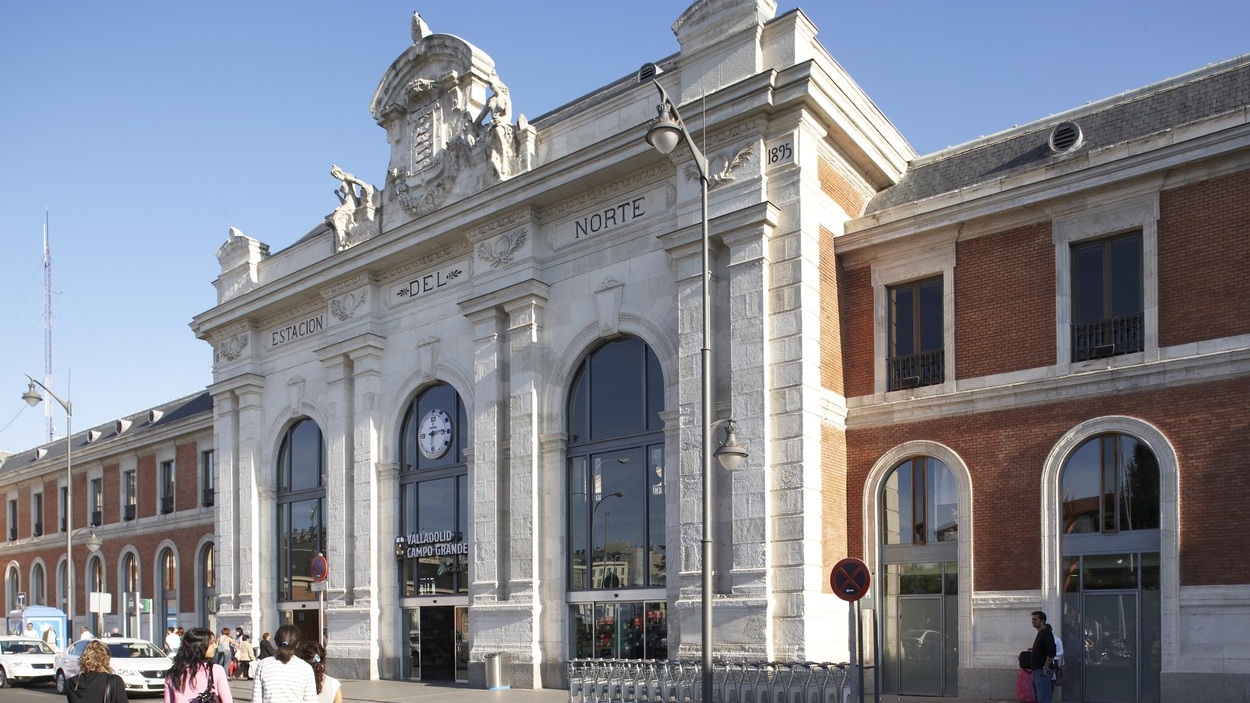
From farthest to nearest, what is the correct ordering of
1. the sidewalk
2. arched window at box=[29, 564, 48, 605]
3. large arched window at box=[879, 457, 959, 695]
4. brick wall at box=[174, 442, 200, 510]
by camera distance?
arched window at box=[29, 564, 48, 605]
brick wall at box=[174, 442, 200, 510]
large arched window at box=[879, 457, 959, 695]
the sidewalk

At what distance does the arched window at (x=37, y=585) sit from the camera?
52.8 m

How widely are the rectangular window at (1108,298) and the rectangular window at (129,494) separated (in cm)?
3854

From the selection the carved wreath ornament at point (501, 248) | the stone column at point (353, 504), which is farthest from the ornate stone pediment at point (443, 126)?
the stone column at point (353, 504)

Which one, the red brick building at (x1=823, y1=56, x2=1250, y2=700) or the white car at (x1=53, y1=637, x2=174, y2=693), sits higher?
the red brick building at (x1=823, y1=56, x2=1250, y2=700)

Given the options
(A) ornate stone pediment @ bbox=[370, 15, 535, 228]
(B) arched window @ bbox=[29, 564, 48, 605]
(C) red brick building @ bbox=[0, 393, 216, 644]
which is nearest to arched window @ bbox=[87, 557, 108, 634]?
(C) red brick building @ bbox=[0, 393, 216, 644]

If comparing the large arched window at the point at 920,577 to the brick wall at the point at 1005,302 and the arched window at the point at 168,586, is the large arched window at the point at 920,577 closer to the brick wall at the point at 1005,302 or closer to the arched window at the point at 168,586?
the brick wall at the point at 1005,302

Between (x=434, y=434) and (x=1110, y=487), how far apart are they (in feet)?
53.9

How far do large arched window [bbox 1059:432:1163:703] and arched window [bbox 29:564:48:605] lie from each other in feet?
158

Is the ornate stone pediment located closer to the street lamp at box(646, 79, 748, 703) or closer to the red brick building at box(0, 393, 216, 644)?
the street lamp at box(646, 79, 748, 703)

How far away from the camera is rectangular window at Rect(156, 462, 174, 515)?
4381 cm

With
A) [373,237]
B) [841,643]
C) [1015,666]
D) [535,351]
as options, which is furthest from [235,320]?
[1015,666]

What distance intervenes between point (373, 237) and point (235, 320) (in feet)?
25.2

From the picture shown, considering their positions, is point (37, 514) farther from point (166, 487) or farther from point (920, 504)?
point (920, 504)

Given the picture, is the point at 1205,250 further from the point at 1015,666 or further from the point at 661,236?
the point at 661,236
